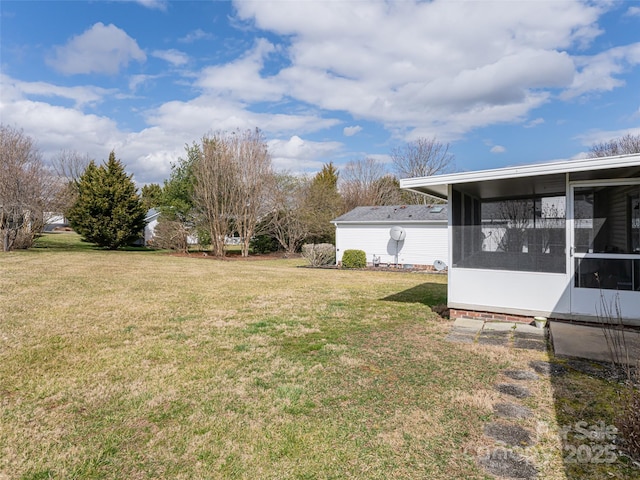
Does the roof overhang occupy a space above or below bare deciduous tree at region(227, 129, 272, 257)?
below

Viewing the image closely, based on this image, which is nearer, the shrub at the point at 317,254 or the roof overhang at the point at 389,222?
the roof overhang at the point at 389,222

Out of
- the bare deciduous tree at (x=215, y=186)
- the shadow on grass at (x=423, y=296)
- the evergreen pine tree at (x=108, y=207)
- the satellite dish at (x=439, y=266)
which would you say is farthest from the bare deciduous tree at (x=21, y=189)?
the satellite dish at (x=439, y=266)

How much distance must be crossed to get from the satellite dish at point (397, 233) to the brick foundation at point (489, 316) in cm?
1122

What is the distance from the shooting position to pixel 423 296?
9148 mm

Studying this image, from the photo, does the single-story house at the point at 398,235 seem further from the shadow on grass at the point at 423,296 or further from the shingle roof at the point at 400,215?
the shadow on grass at the point at 423,296

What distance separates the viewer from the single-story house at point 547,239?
5148mm

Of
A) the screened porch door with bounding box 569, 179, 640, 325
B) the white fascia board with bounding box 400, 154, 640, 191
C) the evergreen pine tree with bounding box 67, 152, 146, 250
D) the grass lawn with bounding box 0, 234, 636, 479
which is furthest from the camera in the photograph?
the evergreen pine tree with bounding box 67, 152, 146, 250

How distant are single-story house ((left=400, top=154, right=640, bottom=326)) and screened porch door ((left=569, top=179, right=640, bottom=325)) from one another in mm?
11

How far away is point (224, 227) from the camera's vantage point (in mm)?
22531

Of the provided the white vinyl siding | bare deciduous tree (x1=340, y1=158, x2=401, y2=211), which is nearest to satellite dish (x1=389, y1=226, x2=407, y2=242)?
the white vinyl siding

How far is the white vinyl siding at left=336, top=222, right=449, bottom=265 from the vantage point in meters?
17.2

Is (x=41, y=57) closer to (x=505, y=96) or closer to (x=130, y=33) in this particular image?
(x=130, y=33)

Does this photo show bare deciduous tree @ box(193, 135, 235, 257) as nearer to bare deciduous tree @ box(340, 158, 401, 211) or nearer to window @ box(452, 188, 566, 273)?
bare deciduous tree @ box(340, 158, 401, 211)

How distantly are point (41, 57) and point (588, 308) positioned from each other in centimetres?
1798
